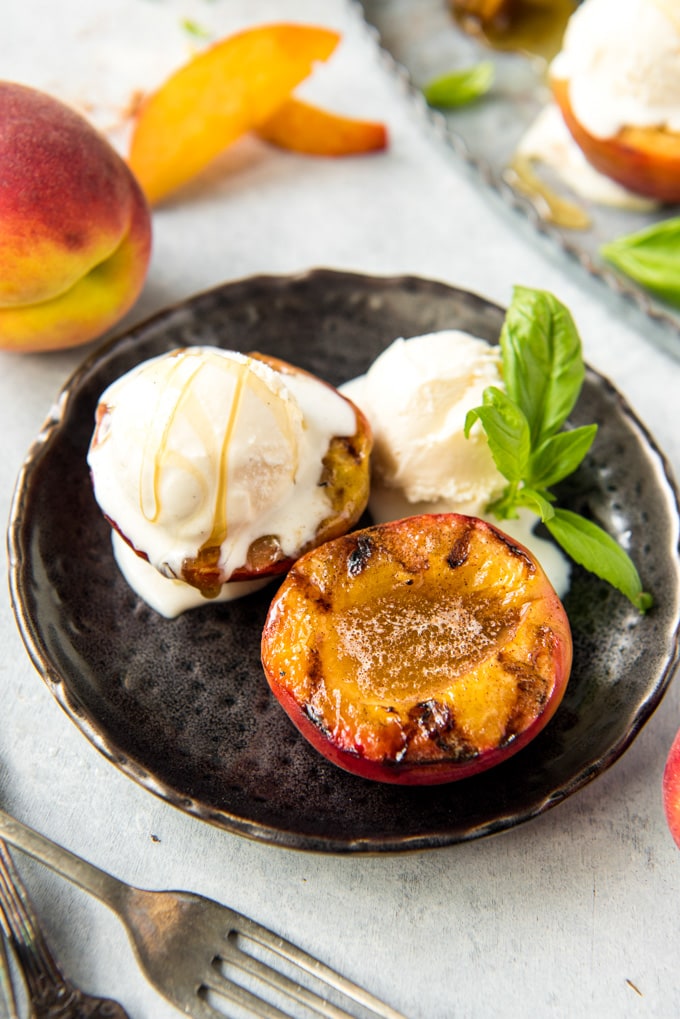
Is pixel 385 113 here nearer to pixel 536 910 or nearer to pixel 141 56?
pixel 141 56

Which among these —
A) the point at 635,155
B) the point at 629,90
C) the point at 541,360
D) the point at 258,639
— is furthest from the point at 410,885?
the point at 629,90

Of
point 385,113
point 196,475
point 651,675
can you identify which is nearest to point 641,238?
Result: point 385,113

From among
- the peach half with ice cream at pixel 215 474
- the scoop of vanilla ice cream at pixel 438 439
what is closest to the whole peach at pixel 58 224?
the peach half with ice cream at pixel 215 474

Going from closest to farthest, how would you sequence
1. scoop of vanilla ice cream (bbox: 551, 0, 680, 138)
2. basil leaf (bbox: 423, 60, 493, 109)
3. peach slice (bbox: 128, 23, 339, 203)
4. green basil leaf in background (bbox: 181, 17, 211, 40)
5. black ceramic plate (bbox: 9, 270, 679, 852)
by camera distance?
1. black ceramic plate (bbox: 9, 270, 679, 852)
2. scoop of vanilla ice cream (bbox: 551, 0, 680, 138)
3. peach slice (bbox: 128, 23, 339, 203)
4. basil leaf (bbox: 423, 60, 493, 109)
5. green basil leaf in background (bbox: 181, 17, 211, 40)

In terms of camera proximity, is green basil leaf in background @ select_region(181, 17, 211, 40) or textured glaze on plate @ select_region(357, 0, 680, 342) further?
green basil leaf in background @ select_region(181, 17, 211, 40)

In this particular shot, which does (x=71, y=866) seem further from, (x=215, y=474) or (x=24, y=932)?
(x=215, y=474)

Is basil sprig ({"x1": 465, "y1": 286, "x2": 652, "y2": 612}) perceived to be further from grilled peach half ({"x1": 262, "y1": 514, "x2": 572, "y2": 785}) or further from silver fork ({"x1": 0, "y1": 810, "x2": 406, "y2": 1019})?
silver fork ({"x1": 0, "y1": 810, "x2": 406, "y2": 1019})

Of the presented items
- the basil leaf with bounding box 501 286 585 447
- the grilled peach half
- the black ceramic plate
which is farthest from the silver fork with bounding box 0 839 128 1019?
the basil leaf with bounding box 501 286 585 447

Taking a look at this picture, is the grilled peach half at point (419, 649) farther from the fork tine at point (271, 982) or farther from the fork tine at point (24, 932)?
the fork tine at point (24, 932)
